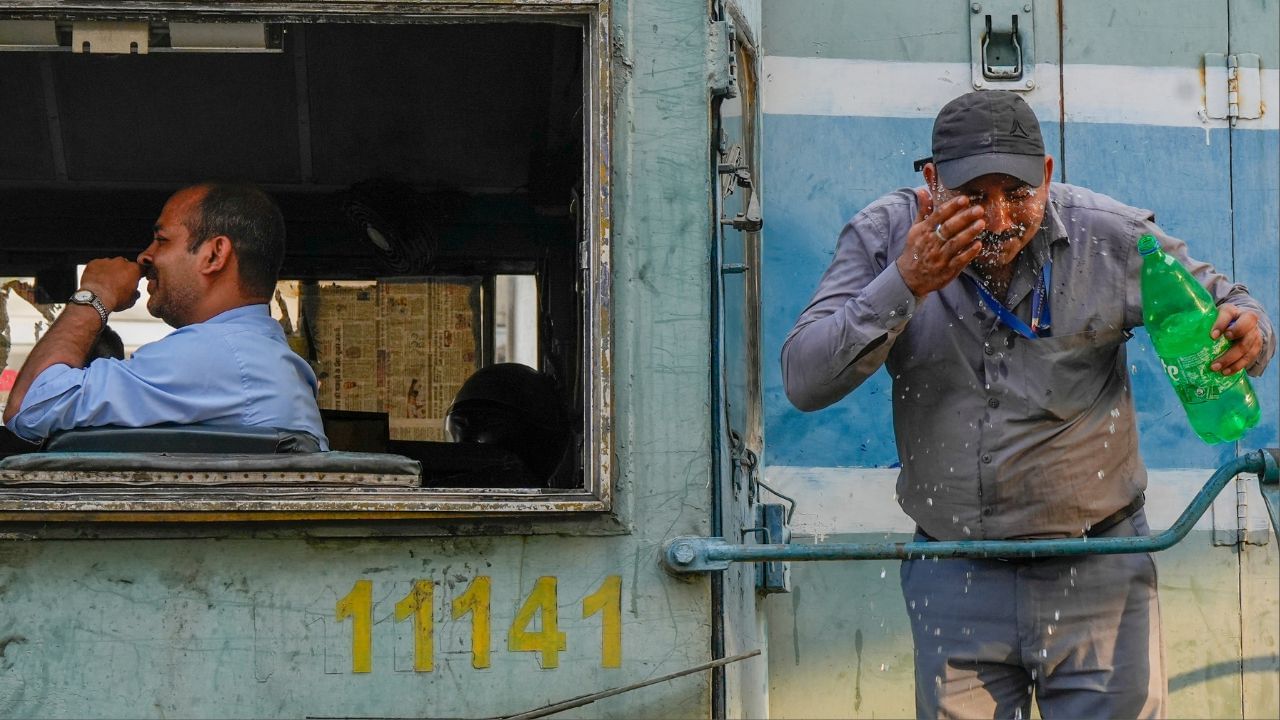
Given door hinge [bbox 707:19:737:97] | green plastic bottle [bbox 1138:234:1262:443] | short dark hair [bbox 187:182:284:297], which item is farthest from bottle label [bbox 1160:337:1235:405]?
short dark hair [bbox 187:182:284:297]

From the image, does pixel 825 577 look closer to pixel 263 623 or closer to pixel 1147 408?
pixel 1147 408

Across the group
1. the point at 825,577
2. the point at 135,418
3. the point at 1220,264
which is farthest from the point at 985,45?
the point at 135,418

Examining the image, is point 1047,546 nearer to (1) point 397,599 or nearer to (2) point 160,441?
(1) point 397,599

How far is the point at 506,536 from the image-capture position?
237cm

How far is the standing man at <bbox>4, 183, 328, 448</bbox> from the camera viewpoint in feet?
8.36

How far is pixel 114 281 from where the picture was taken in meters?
2.87

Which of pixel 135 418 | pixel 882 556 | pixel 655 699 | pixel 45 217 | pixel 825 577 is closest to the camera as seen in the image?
pixel 882 556

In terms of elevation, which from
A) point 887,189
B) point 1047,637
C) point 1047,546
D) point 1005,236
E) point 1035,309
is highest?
point 887,189

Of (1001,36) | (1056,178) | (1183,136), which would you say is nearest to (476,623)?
(1056,178)

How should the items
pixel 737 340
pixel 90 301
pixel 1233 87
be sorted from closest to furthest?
pixel 90 301 → pixel 737 340 → pixel 1233 87

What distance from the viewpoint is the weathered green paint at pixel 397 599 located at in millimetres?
2338

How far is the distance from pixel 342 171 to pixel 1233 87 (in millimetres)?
2428

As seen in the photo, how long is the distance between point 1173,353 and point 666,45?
3.30 feet

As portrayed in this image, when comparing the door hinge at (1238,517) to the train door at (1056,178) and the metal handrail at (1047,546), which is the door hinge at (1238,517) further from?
the metal handrail at (1047,546)
